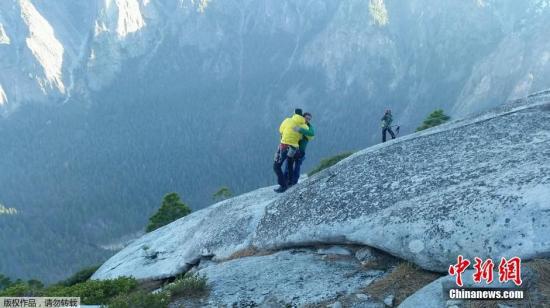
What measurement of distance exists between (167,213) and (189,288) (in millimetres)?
43919

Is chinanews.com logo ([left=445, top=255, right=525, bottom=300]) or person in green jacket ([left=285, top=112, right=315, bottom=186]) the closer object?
chinanews.com logo ([left=445, top=255, right=525, bottom=300])

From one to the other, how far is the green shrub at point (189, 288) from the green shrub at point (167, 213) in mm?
41638

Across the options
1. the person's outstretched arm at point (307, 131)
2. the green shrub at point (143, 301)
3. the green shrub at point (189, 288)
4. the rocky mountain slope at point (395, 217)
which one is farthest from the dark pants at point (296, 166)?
the green shrub at point (143, 301)

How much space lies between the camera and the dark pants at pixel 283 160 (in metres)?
19.5

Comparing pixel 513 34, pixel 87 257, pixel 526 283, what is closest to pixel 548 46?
pixel 513 34

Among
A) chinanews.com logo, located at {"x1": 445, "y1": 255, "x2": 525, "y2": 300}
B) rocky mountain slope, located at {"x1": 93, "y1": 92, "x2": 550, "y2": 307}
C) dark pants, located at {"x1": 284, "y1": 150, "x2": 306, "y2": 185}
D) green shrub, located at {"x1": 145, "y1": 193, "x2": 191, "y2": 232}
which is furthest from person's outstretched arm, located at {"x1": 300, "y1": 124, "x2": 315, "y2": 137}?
green shrub, located at {"x1": 145, "y1": 193, "x2": 191, "y2": 232}

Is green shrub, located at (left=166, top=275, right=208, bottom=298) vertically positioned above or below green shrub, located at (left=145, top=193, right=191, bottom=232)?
below

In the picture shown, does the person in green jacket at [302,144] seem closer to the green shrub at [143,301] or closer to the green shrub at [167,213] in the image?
the green shrub at [143,301]

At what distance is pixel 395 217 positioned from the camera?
1324cm

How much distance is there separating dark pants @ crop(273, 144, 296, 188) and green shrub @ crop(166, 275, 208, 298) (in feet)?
25.9

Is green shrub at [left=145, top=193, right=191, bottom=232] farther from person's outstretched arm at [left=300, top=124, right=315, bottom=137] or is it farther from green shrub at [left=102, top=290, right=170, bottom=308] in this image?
green shrub at [left=102, top=290, right=170, bottom=308]

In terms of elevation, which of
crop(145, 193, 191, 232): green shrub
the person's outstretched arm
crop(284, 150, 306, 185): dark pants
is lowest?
crop(284, 150, 306, 185): dark pants

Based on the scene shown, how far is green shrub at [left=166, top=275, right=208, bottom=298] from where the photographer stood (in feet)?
39.9

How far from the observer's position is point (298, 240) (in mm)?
14781
